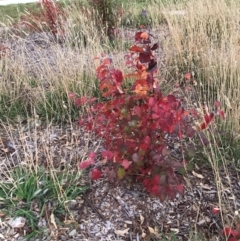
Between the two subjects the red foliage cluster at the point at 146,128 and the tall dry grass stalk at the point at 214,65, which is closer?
the red foliage cluster at the point at 146,128

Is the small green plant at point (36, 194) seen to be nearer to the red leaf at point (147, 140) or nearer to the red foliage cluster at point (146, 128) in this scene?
the red foliage cluster at point (146, 128)

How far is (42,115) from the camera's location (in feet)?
11.9

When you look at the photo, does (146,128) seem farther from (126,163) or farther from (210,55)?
(210,55)

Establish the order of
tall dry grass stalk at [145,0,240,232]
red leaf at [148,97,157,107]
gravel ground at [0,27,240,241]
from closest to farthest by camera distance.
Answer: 1. red leaf at [148,97,157,107]
2. gravel ground at [0,27,240,241]
3. tall dry grass stalk at [145,0,240,232]

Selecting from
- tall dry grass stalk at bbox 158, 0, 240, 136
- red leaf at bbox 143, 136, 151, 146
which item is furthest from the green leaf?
tall dry grass stalk at bbox 158, 0, 240, 136

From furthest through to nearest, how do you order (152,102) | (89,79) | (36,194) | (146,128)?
(89,79)
(36,194)
(146,128)
(152,102)

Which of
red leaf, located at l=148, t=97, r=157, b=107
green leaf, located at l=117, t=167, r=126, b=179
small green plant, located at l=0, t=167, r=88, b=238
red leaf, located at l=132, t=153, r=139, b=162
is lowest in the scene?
small green plant, located at l=0, t=167, r=88, b=238

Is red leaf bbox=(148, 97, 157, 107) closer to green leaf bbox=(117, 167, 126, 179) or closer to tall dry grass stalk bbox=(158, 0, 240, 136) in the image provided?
green leaf bbox=(117, 167, 126, 179)

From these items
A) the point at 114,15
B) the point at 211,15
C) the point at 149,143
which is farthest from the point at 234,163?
the point at 114,15

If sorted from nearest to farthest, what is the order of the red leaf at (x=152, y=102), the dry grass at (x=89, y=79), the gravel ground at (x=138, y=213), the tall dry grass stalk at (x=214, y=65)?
the red leaf at (x=152, y=102) → the gravel ground at (x=138, y=213) → the tall dry grass stalk at (x=214, y=65) → the dry grass at (x=89, y=79)

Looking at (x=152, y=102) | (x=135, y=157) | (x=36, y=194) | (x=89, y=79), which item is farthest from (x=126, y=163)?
(x=89, y=79)

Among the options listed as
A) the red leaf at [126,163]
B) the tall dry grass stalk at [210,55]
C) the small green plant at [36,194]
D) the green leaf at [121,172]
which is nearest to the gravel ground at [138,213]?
the small green plant at [36,194]

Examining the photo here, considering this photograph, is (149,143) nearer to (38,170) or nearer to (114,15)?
(38,170)

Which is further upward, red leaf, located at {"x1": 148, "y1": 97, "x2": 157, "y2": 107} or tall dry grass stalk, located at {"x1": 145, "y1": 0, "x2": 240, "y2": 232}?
red leaf, located at {"x1": 148, "y1": 97, "x2": 157, "y2": 107}
